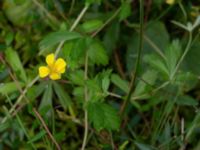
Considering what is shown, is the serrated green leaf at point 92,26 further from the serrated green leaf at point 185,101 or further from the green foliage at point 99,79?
the serrated green leaf at point 185,101

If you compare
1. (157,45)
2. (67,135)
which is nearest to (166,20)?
(157,45)

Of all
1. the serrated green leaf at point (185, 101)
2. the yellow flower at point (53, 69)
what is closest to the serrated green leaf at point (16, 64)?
the yellow flower at point (53, 69)

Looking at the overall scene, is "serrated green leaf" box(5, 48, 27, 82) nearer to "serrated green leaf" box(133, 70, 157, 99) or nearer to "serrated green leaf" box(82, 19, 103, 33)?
"serrated green leaf" box(82, 19, 103, 33)

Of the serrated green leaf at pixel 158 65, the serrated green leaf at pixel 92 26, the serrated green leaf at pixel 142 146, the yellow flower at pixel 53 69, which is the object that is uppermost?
the serrated green leaf at pixel 92 26

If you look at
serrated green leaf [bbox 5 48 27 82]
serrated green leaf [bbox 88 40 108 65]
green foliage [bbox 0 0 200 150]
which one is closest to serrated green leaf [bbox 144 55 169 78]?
green foliage [bbox 0 0 200 150]

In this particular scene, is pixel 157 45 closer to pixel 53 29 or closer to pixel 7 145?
pixel 53 29

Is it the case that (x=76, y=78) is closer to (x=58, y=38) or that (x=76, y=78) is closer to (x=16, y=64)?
(x=58, y=38)
